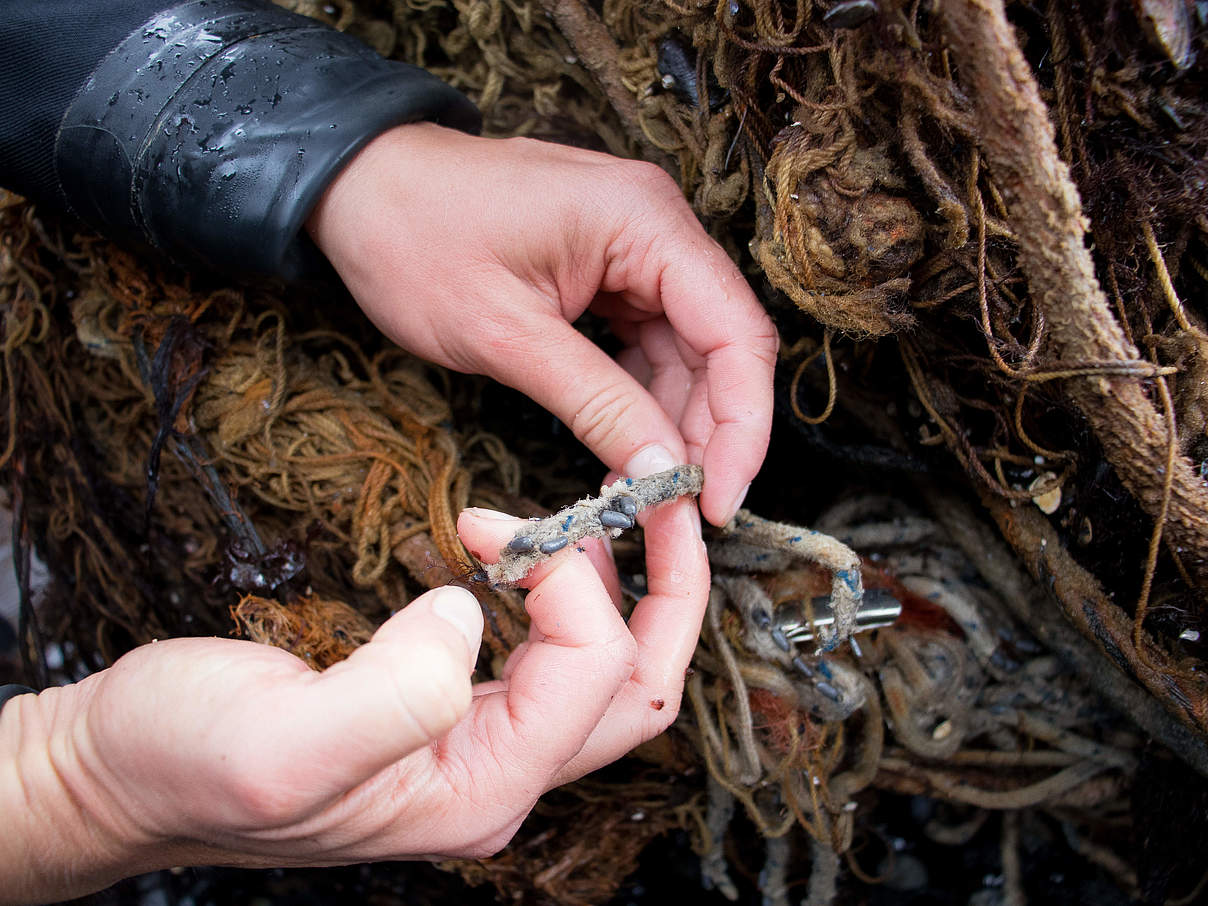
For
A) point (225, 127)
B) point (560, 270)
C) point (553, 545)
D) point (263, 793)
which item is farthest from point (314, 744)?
point (225, 127)

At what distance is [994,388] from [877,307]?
23cm

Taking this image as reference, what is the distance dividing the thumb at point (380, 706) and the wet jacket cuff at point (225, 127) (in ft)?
1.93

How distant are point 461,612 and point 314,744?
16 centimetres

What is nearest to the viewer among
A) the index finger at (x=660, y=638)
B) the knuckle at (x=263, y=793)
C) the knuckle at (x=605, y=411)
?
the knuckle at (x=263, y=793)

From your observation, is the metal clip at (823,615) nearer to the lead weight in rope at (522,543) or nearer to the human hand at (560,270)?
the human hand at (560,270)

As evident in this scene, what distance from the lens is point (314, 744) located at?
635 millimetres

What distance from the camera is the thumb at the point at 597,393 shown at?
0.99 metres

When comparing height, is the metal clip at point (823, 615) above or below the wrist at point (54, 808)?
below

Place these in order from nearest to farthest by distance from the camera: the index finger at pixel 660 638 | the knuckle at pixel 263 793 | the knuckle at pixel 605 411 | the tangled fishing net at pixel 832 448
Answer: the knuckle at pixel 263 793 → the tangled fishing net at pixel 832 448 → the index finger at pixel 660 638 → the knuckle at pixel 605 411

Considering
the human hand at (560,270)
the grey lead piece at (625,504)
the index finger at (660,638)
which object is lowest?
the index finger at (660,638)

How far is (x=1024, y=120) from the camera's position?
72cm

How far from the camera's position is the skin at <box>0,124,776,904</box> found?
25.6 inches

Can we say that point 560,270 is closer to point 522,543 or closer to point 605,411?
point 605,411

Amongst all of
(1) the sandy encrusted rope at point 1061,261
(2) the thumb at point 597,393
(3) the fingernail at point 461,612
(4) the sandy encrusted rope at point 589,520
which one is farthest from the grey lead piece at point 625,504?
(1) the sandy encrusted rope at point 1061,261
